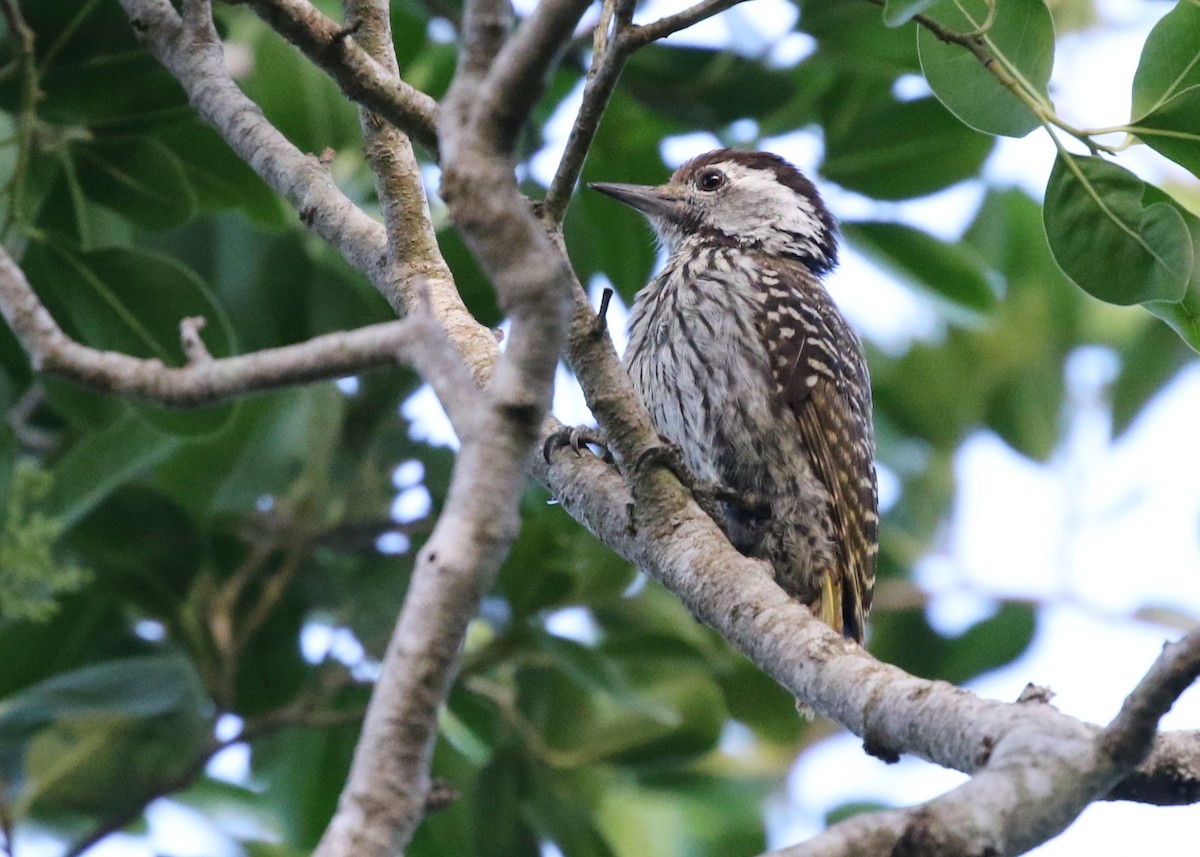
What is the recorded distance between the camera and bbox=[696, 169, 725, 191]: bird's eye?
5.30 metres

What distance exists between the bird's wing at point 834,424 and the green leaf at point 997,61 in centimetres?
168

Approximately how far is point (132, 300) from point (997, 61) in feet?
6.56

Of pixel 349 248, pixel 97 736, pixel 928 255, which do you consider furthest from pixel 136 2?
pixel 928 255

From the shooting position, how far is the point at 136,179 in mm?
3693

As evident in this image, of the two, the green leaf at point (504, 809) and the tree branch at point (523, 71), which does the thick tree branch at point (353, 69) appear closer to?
the tree branch at point (523, 71)

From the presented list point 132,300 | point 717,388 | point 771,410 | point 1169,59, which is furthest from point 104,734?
point 1169,59

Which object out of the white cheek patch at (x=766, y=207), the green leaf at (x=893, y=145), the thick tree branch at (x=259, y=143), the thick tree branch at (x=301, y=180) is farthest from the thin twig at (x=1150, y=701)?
the white cheek patch at (x=766, y=207)

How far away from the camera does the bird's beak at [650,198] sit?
14.5 ft

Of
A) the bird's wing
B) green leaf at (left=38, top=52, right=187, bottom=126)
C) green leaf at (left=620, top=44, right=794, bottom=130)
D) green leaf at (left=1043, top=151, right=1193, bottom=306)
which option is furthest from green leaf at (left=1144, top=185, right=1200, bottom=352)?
green leaf at (left=38, top=52, right=187, bottom=126)

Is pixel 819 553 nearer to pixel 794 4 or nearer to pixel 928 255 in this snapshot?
pixel 928 255

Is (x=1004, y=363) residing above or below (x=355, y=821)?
above

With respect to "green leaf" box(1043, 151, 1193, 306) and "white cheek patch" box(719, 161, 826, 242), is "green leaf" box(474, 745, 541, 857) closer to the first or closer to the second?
"white cheek patch" box(719, 161, 826, 242)

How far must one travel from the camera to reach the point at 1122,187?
2.62 m

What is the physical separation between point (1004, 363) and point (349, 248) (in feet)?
11.1
